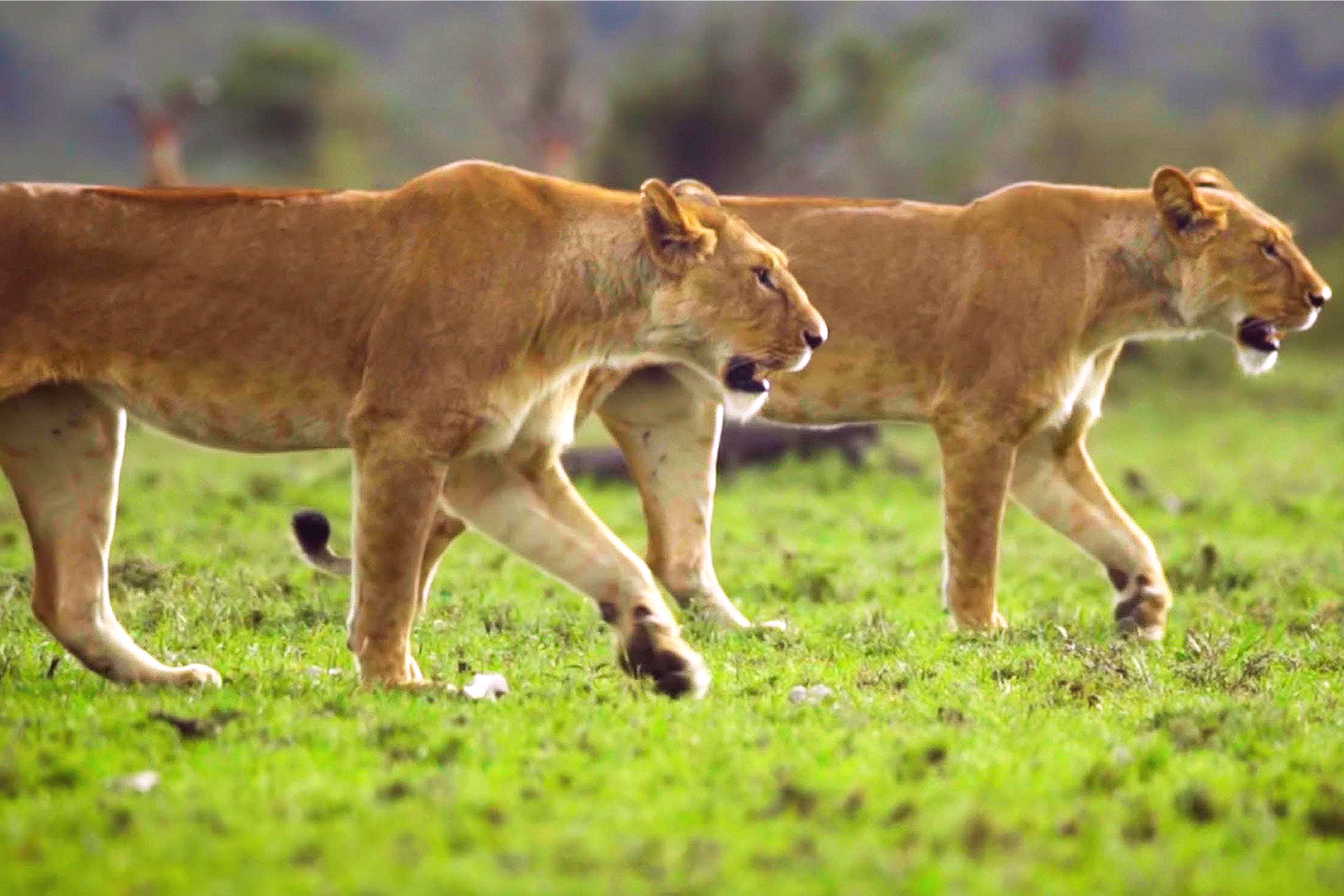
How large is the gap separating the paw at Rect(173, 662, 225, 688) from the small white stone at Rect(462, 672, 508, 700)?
2.38ft

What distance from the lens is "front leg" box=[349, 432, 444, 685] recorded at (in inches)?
222

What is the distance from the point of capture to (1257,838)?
4.23 meters

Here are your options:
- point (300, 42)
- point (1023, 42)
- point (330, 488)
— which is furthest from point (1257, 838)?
point (1023, 42)

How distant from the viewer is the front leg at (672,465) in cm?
771

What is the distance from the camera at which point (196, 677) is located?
5.81 m

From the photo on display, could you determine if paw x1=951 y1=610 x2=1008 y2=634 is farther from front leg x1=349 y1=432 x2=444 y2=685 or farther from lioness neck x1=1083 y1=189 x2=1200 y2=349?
front leg x1=349 y1=432 x2=444 y2=685

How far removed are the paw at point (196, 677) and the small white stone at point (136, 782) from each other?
4.03 feet

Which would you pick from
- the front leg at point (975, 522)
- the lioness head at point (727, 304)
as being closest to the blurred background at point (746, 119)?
the front leg at point (975, 522)

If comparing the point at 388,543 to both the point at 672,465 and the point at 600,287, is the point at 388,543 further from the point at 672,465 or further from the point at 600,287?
the point at 672,465

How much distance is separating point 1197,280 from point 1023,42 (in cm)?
9977

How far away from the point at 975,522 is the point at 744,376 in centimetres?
170

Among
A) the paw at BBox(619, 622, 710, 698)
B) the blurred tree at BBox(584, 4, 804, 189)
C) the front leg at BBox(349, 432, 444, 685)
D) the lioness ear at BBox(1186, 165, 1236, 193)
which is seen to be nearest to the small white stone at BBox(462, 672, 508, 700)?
the front leg at BBox(349, 432, 444, 685)

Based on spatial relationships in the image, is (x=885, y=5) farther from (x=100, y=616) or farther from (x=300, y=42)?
(x=100, y=616)

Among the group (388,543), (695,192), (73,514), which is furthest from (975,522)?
(73,514)
